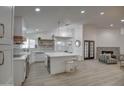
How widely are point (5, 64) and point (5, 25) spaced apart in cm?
74

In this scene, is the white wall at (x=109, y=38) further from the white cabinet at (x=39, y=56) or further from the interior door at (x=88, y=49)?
the white cabinet at (x=39, y=56)

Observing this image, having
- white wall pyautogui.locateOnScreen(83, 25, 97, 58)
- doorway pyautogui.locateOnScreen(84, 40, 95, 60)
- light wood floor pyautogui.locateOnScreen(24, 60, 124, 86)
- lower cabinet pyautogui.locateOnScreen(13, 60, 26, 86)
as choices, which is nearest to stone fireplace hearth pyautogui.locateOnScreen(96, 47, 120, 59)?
doorway pyautogui.locateOnScreen(84, 40, 95, 60)

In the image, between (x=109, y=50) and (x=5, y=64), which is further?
(x=109, y=50)

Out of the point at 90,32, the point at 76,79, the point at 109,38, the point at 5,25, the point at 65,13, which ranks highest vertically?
the point at 65,13

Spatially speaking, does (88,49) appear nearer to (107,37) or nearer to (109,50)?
(109,50)

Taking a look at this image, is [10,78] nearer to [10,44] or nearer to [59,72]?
[10,44]

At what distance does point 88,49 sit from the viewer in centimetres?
1219

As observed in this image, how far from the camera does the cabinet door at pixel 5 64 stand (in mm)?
2330

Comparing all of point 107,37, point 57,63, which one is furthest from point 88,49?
point 57,63

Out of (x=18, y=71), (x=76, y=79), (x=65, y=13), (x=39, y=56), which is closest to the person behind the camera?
(x=18, y=71)

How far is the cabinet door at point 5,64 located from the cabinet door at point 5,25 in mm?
143
